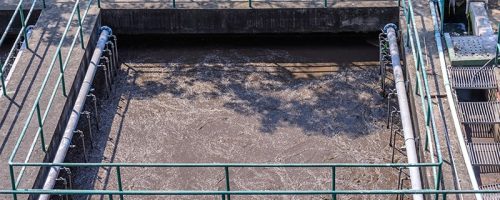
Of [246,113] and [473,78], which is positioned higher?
[473,78]

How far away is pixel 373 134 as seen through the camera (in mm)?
14047

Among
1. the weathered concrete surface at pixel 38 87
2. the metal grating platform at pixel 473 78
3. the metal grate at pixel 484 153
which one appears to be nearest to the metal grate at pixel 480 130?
the metal grating platform at pixel 473 78

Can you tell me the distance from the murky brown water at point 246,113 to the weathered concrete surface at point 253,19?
400 mm

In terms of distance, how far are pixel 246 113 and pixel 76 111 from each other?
2.82 metres

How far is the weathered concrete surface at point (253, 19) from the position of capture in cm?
1655

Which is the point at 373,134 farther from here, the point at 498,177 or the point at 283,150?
the point at 498,177

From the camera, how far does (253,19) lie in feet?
54.6

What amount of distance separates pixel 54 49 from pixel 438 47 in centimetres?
650

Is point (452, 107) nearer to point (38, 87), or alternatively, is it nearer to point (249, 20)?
point (249, 20)

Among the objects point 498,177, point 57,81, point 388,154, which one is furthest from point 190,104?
point 498,177

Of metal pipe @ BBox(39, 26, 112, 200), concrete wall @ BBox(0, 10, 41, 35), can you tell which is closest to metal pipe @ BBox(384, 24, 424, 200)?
metal pipe @ BBox(39, 26, 112, 200)

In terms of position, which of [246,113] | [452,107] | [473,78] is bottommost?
[246,113]

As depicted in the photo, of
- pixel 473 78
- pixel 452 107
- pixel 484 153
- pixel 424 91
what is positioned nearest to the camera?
pixel 484 153

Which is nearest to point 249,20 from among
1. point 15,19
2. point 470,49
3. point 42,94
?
point 470,49
